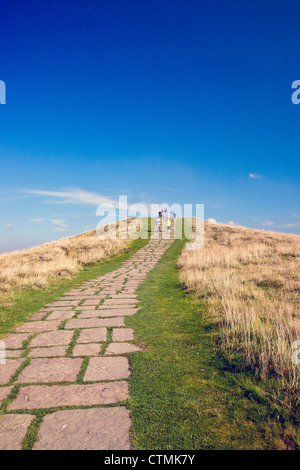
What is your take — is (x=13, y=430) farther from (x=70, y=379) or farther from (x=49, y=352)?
(x=49, y=352)

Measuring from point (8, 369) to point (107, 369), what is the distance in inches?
49.2

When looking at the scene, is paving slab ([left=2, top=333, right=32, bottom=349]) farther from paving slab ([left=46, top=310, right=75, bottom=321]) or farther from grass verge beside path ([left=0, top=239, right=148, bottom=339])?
paving slab ([left=46, top=310, right=75, bottom=321])

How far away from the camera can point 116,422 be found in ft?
8.00

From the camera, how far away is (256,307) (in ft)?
18.0

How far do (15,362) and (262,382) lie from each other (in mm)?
3050

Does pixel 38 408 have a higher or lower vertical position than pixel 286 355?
lower

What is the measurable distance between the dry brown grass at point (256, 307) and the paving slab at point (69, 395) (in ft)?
4.99

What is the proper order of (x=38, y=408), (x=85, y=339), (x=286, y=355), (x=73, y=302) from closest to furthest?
(x=38, y=408), (x=286, y=355), (x=85, y=339), (x=73, y=302)

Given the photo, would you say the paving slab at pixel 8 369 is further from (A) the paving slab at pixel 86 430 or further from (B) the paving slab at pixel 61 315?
(B) the paving slab at pixel 61 315

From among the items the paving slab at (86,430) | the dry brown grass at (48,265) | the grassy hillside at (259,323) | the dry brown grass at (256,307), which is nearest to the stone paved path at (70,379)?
the paving slab at (86,430)

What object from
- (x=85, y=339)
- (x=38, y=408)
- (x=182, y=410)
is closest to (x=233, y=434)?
(x=182, y=410)

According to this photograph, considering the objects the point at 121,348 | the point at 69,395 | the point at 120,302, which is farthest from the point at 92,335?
the point at 120,302

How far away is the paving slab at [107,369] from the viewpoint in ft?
10.6
